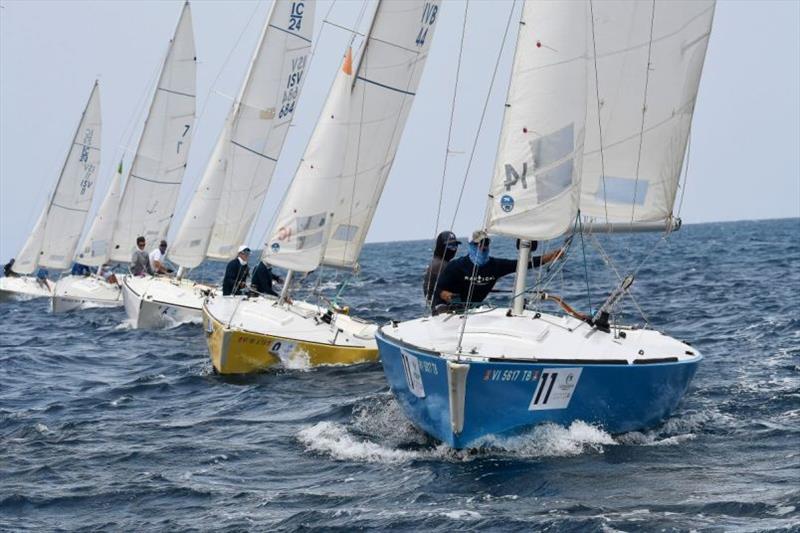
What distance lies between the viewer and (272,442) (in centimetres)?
1220

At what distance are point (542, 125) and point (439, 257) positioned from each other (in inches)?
118

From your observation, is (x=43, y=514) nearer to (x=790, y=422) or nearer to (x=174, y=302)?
(x=790, y=422)

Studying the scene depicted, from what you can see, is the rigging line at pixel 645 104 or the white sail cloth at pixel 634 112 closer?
the white sail cloth at pixel 634 112

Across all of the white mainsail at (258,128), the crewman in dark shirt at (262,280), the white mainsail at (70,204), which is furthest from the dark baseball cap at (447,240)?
the white mainsail at (70,204)

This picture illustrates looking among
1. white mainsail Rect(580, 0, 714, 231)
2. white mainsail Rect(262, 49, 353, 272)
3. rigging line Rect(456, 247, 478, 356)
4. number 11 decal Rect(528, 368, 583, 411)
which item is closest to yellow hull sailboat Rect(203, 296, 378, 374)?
white mainsail Rect(262, 49, 353, 272)

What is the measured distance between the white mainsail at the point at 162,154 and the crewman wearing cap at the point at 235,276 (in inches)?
513

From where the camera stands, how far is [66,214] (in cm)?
3806

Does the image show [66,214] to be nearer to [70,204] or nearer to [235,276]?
[70,204]

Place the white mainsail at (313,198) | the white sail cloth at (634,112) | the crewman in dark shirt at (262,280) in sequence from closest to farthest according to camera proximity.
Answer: the white sail cloth at (634,112) < the white mainsail at (313,198) < the crewman in dark shirt at (262,280)

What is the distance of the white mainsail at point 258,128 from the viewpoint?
82.0 ft

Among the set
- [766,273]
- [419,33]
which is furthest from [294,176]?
[766,273]

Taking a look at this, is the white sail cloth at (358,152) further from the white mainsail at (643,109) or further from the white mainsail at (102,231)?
the white mainsail at (102,231)

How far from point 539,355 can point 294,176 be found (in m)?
8.33

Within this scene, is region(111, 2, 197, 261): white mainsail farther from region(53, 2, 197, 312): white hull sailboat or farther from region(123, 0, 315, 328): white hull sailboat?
region(123, 0, 315, 328): white hull sailboat
